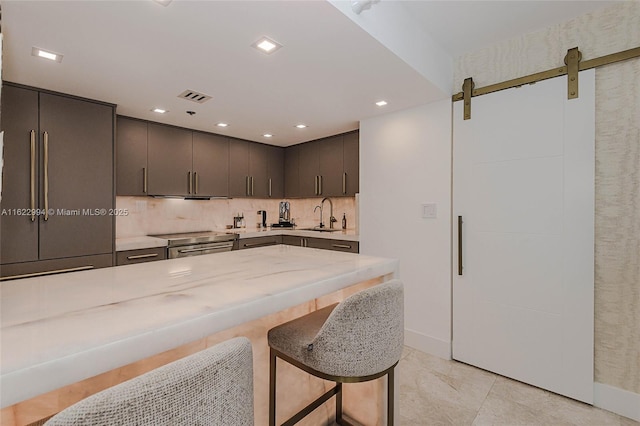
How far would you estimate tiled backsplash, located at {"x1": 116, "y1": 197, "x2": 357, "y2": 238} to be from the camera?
11.2 ft

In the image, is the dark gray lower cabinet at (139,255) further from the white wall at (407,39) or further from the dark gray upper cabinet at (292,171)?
the white wall at (407,39)

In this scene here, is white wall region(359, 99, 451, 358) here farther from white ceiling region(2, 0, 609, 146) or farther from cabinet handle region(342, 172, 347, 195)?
cabinet handle region(342, 172, 347, 195)

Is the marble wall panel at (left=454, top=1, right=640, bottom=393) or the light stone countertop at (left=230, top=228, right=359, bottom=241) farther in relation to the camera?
the light stone countertop at (left=230, top=228, right=359, bottom=241)

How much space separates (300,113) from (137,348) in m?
2.66

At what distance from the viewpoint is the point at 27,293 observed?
93 centimetres

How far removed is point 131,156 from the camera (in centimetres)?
310

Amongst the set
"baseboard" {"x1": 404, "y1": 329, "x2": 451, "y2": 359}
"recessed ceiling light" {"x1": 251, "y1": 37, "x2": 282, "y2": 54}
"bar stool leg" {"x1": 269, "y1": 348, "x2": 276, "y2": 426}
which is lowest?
"baseboard" {"x1": 404, "y1": 329, "x2": 451, "y2": 359}

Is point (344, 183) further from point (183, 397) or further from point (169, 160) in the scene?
point (183, 397)

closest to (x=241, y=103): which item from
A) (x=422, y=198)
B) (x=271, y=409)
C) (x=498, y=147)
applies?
(x=422, y=198)

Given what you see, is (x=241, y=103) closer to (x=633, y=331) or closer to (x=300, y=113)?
(x=300, y=113)

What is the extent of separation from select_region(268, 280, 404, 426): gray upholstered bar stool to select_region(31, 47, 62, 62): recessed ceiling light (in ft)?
7.00

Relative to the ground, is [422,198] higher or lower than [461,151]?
lower

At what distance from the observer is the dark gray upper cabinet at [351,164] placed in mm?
3572

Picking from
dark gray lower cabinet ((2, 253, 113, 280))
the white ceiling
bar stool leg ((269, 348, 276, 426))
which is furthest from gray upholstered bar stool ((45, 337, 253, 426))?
dark gray lower cabinet ((2, 253, 113, 280))
